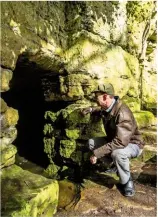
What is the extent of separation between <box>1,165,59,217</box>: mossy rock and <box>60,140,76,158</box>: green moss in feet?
3.41

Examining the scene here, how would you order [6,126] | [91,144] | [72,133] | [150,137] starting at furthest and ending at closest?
[150,137] → [72,133] → [91,144] → [6,126]

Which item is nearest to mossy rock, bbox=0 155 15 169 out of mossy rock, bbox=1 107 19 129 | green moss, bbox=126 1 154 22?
mossy rock, bbox=1 107 19 129

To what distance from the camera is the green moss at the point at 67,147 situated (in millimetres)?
4055

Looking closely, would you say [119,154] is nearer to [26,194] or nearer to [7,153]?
[26,194]

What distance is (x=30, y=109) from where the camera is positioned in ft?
19.7

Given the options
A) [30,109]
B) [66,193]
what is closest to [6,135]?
[66,193]

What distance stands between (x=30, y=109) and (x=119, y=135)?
3163 millimetres

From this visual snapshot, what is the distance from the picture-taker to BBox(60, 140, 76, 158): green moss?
405 centimetres

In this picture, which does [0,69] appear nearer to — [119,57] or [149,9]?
[119,57]

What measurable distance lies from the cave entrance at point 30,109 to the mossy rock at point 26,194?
1.57 metres

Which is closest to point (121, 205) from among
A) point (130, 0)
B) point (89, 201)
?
point (89, 201)

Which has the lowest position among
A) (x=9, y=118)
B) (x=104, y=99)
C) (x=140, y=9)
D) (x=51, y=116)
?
(x=51, y=116)

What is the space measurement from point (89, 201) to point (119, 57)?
88.1 inches

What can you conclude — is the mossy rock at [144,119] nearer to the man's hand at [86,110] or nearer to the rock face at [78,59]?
the rock face at [78,59]
